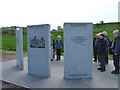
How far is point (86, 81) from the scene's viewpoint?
970 cm

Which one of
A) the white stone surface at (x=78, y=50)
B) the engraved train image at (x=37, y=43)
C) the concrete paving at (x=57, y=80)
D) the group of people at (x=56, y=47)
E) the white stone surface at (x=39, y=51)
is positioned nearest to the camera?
the concrete paving at (x=57, y=80)

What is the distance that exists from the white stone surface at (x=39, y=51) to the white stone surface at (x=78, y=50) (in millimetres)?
832

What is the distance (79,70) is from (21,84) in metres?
2.42

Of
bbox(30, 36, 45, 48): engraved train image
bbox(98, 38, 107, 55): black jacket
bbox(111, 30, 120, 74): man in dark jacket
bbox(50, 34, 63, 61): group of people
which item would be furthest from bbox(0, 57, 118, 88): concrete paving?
bbox(50, 34, 63, 61): group of people

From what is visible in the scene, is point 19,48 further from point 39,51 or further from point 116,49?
point 116,49

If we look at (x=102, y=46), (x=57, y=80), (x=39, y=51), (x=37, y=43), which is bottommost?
(x=57, y=80)

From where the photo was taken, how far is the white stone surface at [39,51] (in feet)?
34.3

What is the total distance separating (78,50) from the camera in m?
10.2

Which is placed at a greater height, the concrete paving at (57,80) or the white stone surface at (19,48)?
the white stone surface at (19,48)

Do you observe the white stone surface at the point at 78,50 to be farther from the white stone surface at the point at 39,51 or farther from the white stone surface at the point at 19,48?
the white stone surface at the point at 19,48

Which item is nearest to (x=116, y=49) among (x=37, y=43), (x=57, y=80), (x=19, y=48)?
(x=57, y=80)

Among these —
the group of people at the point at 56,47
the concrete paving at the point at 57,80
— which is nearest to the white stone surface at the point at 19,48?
the concrete paving at the point at 57,80

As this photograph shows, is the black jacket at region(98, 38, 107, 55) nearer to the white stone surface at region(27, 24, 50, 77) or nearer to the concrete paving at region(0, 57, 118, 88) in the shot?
the concrete paving at region(0, 57, 118, 88)

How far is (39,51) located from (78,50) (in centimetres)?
171
